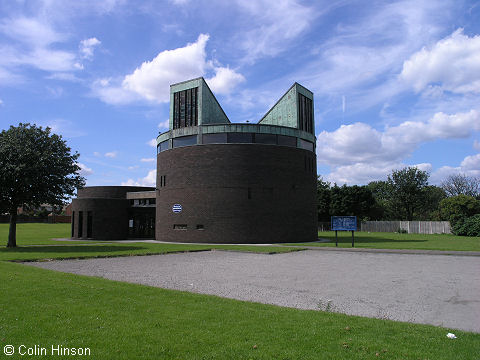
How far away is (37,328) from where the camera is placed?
237 inches

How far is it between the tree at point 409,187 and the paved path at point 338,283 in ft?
191

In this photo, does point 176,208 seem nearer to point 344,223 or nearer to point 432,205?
point 344,223

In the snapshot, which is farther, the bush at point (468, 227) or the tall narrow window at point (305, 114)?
the bush at point (468, 227)

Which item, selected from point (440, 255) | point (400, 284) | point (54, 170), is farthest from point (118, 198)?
point (400, 284)

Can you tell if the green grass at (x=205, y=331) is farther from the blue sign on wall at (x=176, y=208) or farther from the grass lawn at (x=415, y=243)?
the blue sign on wall at (x=176, y=208)

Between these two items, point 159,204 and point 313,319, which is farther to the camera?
point 159,204

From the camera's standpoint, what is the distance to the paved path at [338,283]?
820cm

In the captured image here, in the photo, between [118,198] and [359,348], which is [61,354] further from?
[118,198]

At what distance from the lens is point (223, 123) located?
32.7 m

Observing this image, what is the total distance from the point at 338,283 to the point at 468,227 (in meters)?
45.3

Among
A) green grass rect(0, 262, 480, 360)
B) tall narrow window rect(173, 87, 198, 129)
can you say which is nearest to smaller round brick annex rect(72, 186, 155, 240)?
tall narrow window rect(173, 87, 198, 129)

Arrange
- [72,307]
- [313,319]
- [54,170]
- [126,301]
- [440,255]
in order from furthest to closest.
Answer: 1. [54,170]
2. [440,255]
3. [126,301]
4. [72,307]
5. [313,319]

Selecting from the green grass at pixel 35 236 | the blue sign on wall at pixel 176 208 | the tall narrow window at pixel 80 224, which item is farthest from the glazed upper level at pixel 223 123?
the green grass at pixel 35 236

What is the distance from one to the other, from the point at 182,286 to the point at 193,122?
25.7 meters
